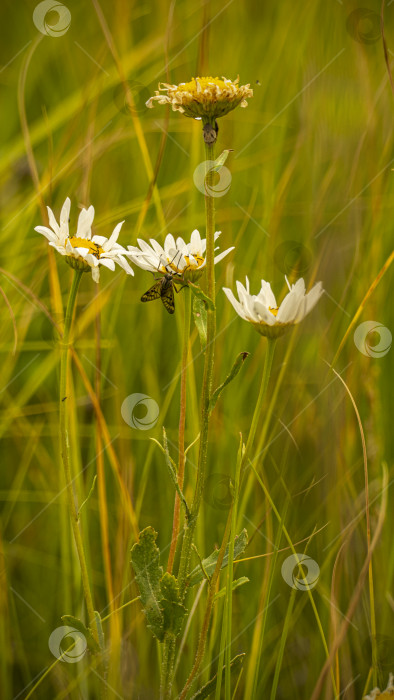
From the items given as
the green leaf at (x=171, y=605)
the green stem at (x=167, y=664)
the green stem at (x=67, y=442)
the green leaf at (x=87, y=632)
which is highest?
the green stem at (x=67, y=442)

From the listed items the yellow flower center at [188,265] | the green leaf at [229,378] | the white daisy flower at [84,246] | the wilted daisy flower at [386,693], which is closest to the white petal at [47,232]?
the white daisy flower at [84,246]

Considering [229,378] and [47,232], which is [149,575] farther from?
[47,232]

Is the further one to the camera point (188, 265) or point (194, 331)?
point (194, 331)

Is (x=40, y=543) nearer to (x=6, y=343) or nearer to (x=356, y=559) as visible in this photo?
(x=6, y=343)

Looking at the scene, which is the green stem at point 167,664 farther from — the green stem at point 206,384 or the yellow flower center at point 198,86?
the yellow flower center at point 198,86

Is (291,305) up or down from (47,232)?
down

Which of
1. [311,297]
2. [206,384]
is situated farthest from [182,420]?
[311,297]

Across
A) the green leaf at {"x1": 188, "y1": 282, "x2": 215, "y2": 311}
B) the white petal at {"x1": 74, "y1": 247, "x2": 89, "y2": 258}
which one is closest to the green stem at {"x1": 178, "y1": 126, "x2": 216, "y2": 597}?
the green leaf at {"x1": 188, "y1": 282, "x2": 215, "y2": 311}

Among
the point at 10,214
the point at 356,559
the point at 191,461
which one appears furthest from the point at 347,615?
the point at 10,214
